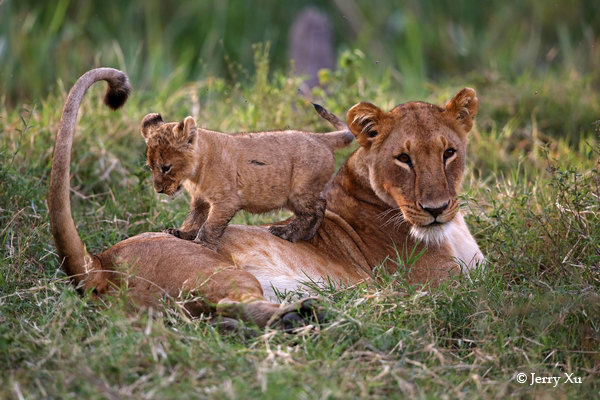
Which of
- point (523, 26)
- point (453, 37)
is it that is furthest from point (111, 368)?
point (523, 26)

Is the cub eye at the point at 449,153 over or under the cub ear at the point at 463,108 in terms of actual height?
under

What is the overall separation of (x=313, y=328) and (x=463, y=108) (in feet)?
5.48

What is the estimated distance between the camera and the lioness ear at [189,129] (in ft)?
13.0

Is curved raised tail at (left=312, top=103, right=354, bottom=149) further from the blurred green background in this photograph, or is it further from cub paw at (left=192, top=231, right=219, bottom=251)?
the blurred green background

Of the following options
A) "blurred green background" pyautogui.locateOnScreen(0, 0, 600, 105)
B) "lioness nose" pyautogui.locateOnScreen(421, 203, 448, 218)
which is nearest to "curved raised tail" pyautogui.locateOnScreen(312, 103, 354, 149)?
"lioness nose" pyautogui.locateOnScreen(421, 203, 448, 218)

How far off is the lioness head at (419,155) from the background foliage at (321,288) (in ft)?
0.91

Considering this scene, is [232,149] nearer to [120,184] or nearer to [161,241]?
[161,241]

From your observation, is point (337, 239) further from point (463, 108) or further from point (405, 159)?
point (463, 108)

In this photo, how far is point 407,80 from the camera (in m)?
9.54

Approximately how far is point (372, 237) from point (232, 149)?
1.01 m

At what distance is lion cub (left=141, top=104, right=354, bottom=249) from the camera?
4.00m

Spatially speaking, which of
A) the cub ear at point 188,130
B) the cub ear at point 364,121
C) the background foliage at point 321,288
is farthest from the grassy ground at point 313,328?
the cub ear at point 188,130

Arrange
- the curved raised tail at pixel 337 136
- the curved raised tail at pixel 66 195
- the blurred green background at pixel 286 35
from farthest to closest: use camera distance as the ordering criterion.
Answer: the blurred green background at pixel 286 35
the curved raised tail at pixel 337 136
the curved raised tail at pixel 66 195

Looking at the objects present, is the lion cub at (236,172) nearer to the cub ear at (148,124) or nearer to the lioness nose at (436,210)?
the cub ear at (148,124)
